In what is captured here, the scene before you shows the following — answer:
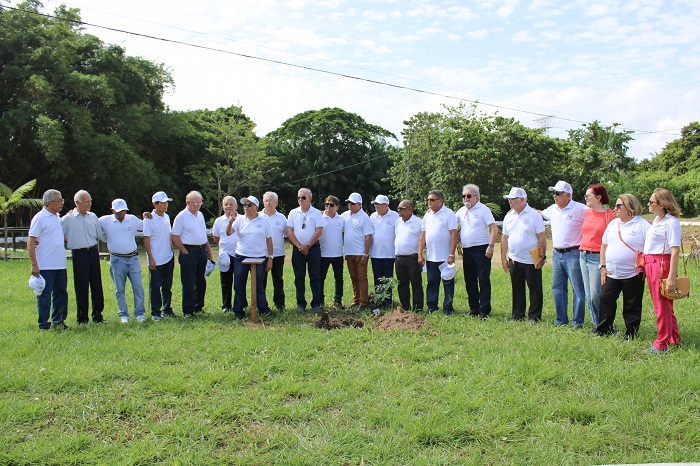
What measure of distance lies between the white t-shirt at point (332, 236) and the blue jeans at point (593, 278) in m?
3.58

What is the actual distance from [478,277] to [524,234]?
98 centimetres

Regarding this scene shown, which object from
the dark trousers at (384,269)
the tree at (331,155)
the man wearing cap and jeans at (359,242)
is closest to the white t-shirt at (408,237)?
the dark trousers at (384,269)

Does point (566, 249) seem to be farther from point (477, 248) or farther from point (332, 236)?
point (332, 236)

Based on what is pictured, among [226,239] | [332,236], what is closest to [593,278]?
[332,236]

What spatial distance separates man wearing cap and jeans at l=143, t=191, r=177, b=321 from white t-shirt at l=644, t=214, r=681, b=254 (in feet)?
20.8

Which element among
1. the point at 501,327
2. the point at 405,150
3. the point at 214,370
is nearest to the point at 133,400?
the point at 214,370

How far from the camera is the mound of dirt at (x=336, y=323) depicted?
7137 mm

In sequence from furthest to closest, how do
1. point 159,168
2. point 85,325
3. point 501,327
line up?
point 159,168 < point 85,325 < point 501,327

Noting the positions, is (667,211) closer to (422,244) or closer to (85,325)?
(422,244)

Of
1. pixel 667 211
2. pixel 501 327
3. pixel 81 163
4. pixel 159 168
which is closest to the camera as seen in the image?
pixel 667 211

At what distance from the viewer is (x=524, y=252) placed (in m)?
7.47

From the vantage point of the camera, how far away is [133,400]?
4.62 metres

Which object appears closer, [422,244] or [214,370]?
[214,370]

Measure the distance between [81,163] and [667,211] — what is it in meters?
25.8
